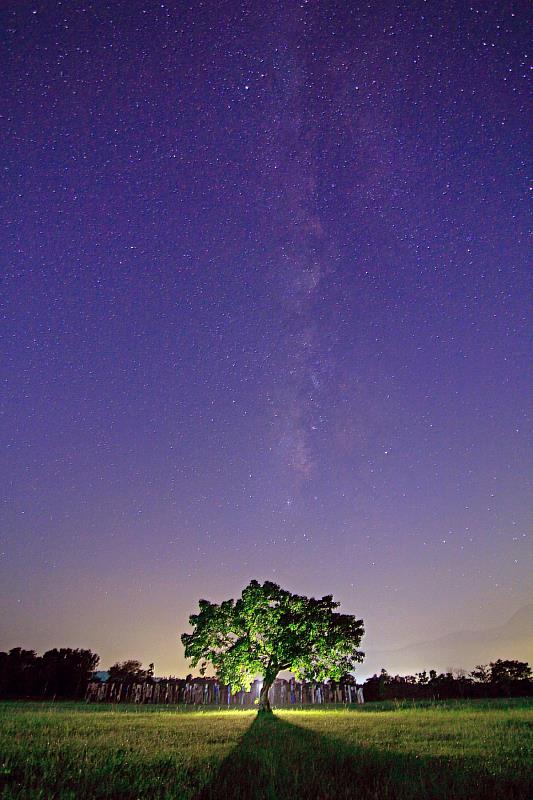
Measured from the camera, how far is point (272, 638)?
26.3 meters

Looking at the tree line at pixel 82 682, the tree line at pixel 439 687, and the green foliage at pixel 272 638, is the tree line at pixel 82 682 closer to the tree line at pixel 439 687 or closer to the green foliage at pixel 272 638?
the tree line at pixel 439 687

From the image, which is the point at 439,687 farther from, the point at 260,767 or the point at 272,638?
the point at 260,767

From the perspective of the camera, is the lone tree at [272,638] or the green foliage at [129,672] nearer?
the lone tree at [272,638]

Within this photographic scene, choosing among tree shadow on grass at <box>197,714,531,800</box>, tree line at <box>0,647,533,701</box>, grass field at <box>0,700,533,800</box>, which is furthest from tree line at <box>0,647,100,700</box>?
tree shadow on grass at <box>197,714,531,800</box>

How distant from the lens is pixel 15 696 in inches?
1524

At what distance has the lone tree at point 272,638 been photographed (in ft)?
85.1

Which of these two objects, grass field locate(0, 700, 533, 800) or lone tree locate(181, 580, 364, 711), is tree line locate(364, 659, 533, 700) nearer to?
lone tree locate(181, 580, 364, 711)

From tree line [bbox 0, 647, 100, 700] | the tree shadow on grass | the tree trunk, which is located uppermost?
tree line [bbox 0, 647, 100, 700]

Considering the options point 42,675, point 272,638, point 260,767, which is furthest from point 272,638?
point 42,675

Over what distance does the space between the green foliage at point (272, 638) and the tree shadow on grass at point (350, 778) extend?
63.1 feet

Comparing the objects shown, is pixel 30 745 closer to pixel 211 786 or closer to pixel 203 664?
pixel 211 786

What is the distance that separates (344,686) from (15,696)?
2936 centimetres

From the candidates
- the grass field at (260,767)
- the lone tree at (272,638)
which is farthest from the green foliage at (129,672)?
the grass field at (260,767)

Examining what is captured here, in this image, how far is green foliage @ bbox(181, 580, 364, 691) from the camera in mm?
25969
